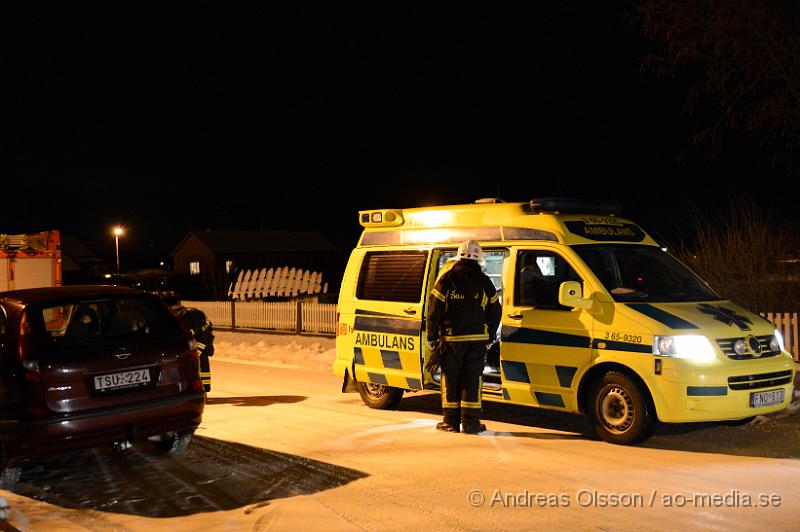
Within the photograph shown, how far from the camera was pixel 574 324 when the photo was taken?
765 cm

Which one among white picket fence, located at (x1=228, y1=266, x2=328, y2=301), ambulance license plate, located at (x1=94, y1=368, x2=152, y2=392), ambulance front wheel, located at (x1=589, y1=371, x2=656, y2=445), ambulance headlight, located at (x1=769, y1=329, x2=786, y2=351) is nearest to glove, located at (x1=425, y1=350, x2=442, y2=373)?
ambulance front wheel, located at (x1=589, y1=371, x2=656, y2=445)

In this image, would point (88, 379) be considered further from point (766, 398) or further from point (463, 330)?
point (766, 398)

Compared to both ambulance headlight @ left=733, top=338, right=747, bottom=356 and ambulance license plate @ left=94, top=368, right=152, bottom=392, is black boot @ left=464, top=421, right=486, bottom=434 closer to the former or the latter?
ambulance headlight @ left=733, top=338, right=747, bottom=356

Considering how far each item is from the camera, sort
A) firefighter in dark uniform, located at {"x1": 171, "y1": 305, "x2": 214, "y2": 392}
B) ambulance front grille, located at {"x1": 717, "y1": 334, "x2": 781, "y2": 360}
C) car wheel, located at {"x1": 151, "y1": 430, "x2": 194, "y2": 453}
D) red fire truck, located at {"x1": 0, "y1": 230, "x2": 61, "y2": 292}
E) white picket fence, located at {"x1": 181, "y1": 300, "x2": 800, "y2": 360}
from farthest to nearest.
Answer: white picket fence, located at {"x1": 181, "y1": 300, "x2": 800, "y2": 360}
red fire truck, located at {"x1": 0, "y1": 230, "x2": 61, "y2": 292}
firefighter in dark uniform, located at {"x1": 171, "y1": 305, "x2": 214, "y2": 392}
car wheel, located at {"x1": 151, "y1": 430, "x2": 194, "y2": 453}
ambulance front grille, located at {"x1": 717, "y1": 334, "x2": 781, "y2": 360}

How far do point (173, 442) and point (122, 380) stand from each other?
1.17m

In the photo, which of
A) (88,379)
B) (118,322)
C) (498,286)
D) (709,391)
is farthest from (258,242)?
(709,391)

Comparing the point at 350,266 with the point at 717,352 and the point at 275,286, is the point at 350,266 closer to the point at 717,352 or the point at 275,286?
the point at 717,352

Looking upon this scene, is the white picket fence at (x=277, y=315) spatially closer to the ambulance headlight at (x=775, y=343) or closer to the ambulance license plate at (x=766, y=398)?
the ambulance headlight at (x=775, y=343)

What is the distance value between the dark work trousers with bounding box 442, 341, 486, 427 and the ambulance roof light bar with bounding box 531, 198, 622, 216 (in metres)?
1.51

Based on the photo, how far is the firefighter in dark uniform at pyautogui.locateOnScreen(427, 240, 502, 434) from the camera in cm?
788

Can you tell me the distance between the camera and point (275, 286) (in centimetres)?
4006

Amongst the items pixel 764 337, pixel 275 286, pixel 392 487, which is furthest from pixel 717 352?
pixel 275 286

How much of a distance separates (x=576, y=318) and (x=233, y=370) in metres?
8.29

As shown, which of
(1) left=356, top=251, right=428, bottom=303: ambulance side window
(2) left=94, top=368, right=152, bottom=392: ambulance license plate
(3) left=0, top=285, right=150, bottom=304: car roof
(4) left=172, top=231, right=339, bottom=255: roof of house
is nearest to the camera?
(2) left=94, top=368, right=152, bottom=392: ambulance license plate
